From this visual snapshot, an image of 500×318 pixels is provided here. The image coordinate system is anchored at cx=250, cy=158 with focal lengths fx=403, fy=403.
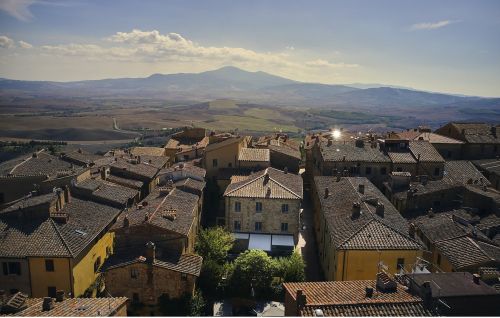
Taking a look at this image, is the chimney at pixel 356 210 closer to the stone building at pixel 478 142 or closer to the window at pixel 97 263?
the window at pixel 97 263

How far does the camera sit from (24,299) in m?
23.1

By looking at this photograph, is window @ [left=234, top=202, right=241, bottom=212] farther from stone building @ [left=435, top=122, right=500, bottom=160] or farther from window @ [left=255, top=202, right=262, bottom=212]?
stone building @ [left=435, top=122, right=500, bottom=160]

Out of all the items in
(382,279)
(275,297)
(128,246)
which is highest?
(382,279)

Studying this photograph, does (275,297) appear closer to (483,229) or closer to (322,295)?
(322,295)

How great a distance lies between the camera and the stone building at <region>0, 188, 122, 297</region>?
31656 mm

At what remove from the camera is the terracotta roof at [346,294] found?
68.8 ft

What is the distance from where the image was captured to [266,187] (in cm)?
4384

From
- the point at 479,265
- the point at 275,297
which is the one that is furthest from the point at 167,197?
the point at 479,265

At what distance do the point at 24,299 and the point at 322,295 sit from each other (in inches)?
672

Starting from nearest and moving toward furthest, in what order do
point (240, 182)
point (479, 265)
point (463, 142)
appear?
point (479, 265) < point (240, 182) < point (463, 142)

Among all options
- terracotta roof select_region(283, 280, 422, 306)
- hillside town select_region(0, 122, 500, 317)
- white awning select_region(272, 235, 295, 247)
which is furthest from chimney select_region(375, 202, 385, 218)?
terracotta roof select_region(283, 280, 422, 306)

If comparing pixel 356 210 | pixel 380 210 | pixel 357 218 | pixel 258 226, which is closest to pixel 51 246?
pixel 258 226

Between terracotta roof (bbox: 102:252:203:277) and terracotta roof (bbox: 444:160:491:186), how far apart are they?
38.2 meters

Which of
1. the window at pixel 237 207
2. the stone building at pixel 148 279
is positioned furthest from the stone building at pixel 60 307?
the window at pixel 237 207
